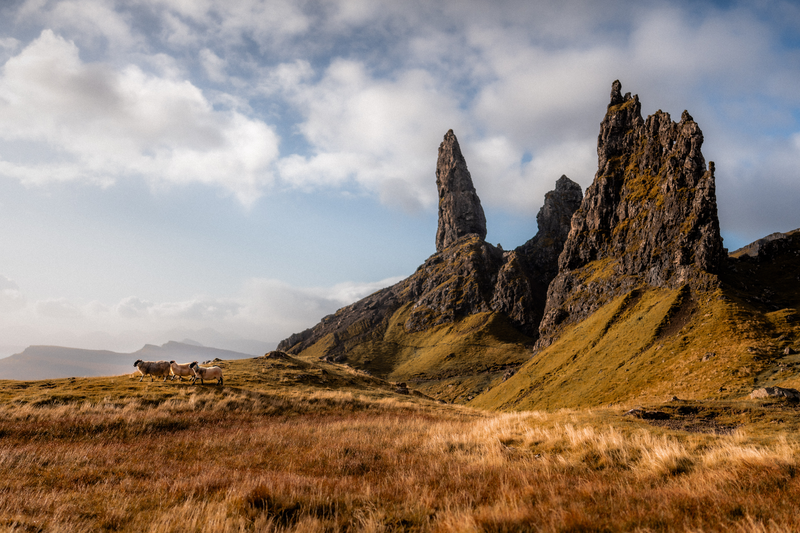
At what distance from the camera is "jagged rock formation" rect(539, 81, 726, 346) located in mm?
83875

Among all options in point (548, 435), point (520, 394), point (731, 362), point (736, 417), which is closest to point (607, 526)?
point (548, 435)

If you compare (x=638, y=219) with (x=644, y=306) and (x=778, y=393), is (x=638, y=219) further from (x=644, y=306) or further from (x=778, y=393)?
(x=778, y=393)

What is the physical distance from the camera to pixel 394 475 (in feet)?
32.5

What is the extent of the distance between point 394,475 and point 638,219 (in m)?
130

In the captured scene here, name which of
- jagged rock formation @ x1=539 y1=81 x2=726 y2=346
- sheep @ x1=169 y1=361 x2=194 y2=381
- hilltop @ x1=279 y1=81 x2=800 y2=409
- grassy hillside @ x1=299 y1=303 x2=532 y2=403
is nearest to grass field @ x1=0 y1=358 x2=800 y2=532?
sheep @ x1=169 y1=361 x2=194 y2=381

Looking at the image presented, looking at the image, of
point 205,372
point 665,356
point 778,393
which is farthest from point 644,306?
point 205,372

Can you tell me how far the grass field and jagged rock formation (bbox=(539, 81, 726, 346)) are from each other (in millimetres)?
80419

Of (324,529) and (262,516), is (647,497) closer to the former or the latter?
(324,529)

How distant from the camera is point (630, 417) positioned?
1948cm

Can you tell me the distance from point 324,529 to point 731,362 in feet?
189

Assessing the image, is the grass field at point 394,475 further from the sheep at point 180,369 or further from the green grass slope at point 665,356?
the green grass slope at point 665,356

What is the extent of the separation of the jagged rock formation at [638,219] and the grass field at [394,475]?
3166 inches

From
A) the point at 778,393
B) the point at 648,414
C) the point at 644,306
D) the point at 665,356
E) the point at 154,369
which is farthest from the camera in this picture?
the point at 644,306

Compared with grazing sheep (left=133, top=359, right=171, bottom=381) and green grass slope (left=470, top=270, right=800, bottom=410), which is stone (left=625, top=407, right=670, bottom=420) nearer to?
green grass slope (left=470, top=270, right=800, bottom=410)
